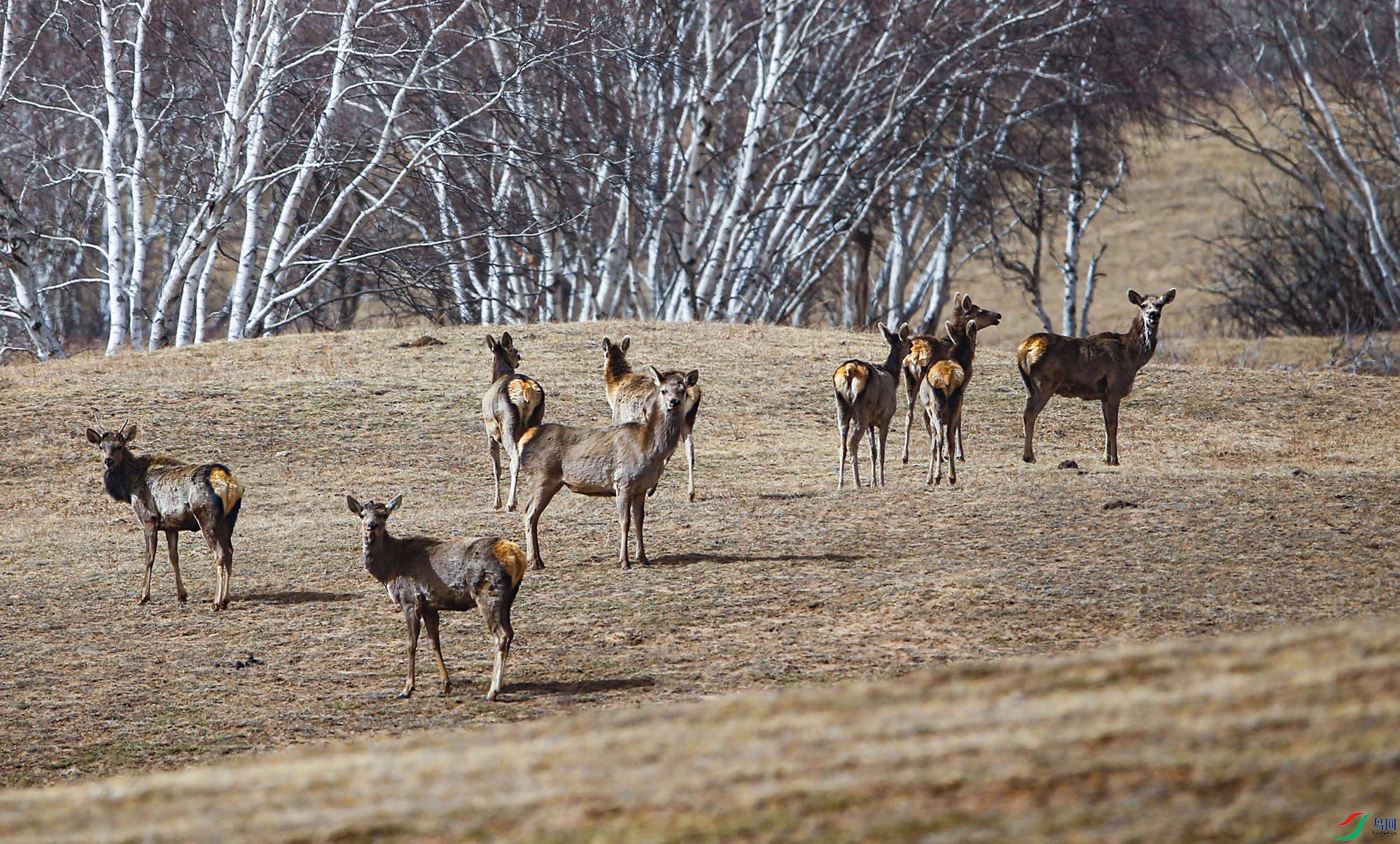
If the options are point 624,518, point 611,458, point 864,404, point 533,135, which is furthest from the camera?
point 533,135

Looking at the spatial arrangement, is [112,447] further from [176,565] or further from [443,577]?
[443,577]

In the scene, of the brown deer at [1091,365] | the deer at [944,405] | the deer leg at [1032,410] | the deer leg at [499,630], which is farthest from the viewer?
the deer leg at [1032,410]

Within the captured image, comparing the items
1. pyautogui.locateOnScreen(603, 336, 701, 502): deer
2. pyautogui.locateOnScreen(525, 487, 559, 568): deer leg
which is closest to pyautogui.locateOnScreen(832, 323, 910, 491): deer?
pyautogui.locateOnScreen(603, 336, 701, 502): deer

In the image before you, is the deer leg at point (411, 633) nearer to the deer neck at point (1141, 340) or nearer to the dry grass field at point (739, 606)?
the dry grass field at point (739, 606)

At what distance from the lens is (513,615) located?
9.96m

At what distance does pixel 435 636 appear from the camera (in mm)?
8328

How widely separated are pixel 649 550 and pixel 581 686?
3807mm

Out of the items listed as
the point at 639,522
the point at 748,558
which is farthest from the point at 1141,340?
the point at 639,522

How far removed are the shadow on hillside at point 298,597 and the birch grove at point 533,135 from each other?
520 inches

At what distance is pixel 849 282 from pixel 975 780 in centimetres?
4197

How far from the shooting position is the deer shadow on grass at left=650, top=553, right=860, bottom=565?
440 inches

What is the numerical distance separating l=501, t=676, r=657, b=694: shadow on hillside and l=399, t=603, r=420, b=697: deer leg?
52 centimetres

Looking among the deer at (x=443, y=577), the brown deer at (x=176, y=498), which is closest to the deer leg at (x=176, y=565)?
the brown deer at (x=176, y=498)

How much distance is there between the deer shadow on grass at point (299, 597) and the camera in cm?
1092
